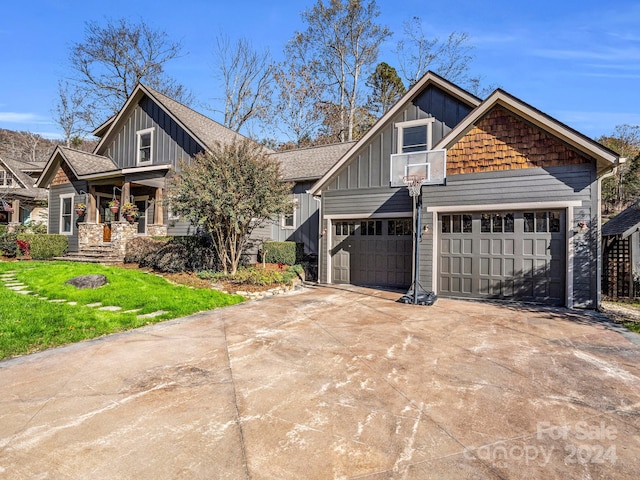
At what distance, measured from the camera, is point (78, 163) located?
15180 millimetres

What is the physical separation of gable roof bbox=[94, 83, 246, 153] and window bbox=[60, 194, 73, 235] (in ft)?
9.80

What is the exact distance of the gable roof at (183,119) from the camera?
1411cm

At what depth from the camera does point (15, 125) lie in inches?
1550

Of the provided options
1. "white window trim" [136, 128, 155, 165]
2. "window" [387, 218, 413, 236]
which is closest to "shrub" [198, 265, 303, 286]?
"window" [387, 218, 413, 236]

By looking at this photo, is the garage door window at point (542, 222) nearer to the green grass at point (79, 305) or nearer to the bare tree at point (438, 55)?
the green grass at point (79, 305)

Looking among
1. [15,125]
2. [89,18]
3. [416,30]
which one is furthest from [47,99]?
[416,30]

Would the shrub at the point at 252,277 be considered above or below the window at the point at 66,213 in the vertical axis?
below

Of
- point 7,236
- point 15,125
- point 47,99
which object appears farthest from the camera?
point 15,125

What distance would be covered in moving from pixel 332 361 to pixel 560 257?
261 inches

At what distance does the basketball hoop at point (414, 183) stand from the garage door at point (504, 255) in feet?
3.91

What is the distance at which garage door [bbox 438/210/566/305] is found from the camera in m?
7.66

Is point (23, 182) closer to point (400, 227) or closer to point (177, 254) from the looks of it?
point (177, 254)

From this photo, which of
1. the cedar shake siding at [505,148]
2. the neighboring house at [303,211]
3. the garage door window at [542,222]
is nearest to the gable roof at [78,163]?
the neighboring house at [303,211]

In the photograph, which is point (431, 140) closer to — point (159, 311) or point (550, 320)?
point (550, 320)
